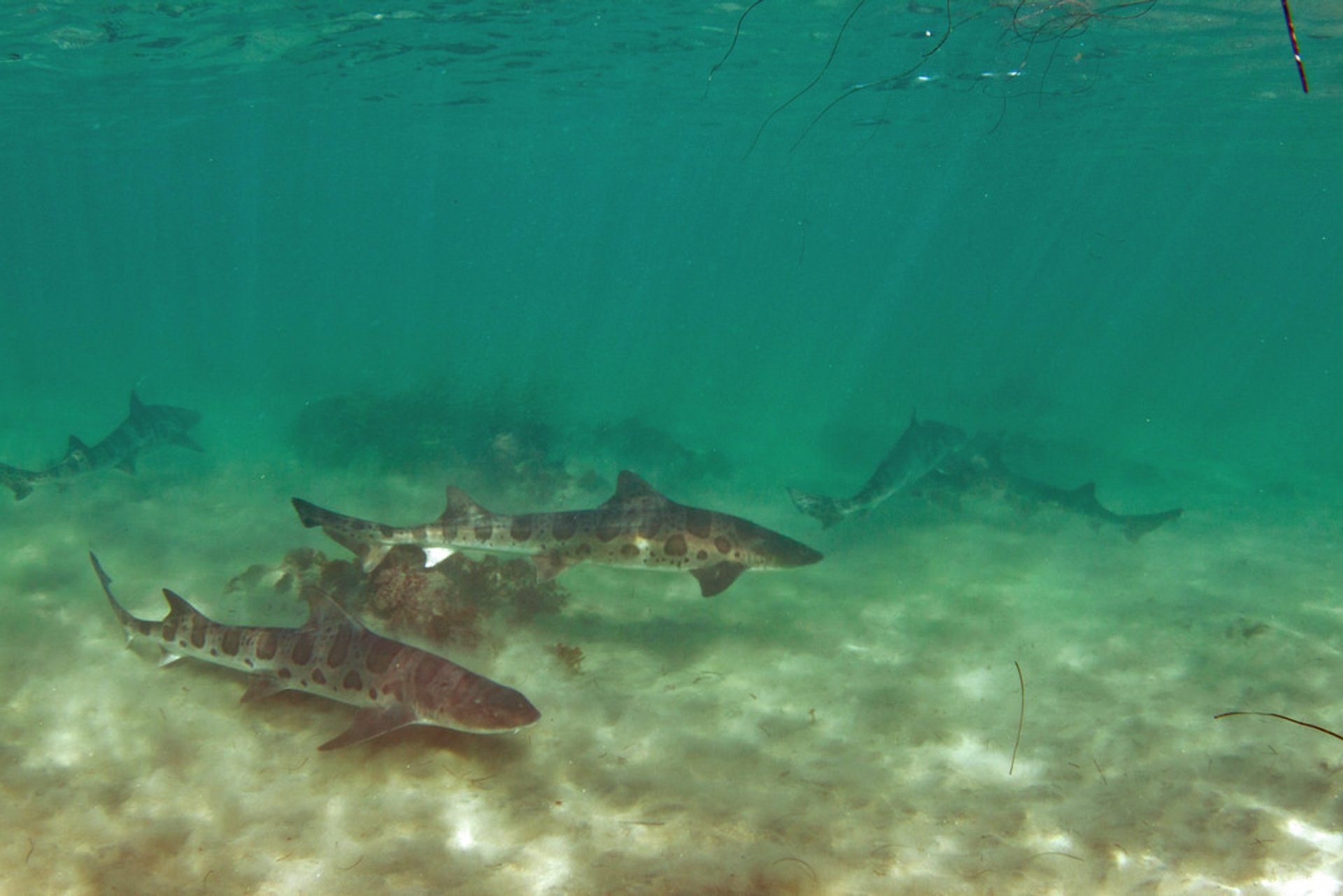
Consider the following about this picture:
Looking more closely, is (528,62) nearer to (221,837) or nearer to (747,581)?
(747,581)

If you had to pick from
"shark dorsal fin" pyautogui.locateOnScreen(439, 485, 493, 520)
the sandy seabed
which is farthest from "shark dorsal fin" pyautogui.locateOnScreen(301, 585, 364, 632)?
"shark dorsal fin" pyautogui.locateOnScreen(439, 485, 493, 520)

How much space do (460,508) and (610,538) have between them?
1793 mm

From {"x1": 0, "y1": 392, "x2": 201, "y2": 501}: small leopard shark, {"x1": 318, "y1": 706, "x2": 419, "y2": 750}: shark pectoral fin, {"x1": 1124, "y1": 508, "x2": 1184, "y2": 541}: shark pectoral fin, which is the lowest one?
{"x1": 0, "y1": 392, "x2": 201, "y2": 501}: small leopard shark

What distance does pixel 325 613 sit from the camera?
629 centimetres

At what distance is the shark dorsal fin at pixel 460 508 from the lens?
7.88 metres

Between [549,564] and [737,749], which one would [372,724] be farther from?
[737,749]

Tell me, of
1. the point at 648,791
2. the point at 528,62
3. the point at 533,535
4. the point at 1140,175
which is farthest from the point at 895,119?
the point at 648,791

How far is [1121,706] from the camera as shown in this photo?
6.50 meters

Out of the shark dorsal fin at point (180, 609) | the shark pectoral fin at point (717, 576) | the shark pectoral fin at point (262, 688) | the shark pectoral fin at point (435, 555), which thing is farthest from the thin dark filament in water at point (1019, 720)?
the shark dorsal fin at point (180, 609)

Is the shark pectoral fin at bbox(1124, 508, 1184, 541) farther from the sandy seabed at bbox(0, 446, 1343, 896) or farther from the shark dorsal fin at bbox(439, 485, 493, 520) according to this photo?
the shark dorsal fin at bbox(439, 485, 493, 520)

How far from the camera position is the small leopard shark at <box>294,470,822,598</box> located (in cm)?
761

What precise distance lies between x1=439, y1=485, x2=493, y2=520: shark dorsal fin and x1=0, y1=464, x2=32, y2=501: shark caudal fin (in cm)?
900

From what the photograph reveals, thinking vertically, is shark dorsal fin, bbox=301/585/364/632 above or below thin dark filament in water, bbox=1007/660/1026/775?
above

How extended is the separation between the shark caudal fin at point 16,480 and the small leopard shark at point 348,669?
7.01 m
